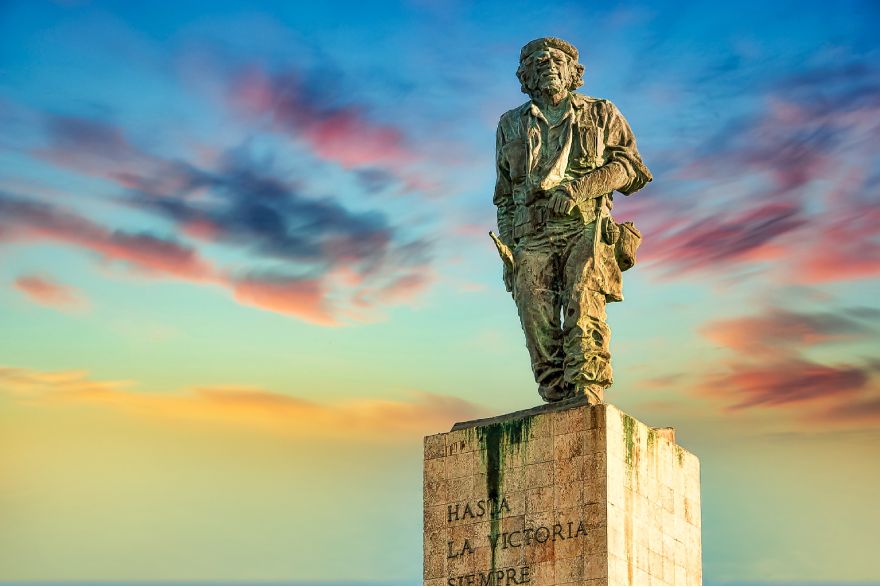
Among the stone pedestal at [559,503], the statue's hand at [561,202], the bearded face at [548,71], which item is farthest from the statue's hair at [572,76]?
the stone pedestal at [559,503]

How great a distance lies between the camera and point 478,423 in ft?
80.2

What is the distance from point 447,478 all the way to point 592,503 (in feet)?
7.93

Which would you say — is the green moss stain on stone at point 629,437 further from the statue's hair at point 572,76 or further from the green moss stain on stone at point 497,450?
the statue's hair at point 572,76

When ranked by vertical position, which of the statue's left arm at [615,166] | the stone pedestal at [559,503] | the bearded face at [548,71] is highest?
the bearded face at [548,71]

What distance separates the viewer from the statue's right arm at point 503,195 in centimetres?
2608

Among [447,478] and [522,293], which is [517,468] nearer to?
[447,478]

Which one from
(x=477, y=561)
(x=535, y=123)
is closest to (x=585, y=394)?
(x=477, y=561)

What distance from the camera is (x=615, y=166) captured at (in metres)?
25.7

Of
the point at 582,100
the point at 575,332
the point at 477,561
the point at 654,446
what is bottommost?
the point at 477,561

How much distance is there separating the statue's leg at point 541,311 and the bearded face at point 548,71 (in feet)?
8.00

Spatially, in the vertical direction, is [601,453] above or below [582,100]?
below

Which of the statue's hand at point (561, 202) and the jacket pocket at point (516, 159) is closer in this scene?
the statue's hand at point (561, 202)

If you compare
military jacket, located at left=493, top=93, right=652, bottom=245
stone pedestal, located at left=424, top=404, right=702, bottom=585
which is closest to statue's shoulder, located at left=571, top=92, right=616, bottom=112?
military jacket, located at left=493, top=93, right=652, bottom=245

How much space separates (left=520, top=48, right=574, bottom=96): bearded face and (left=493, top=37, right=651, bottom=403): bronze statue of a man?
0.01 meters
